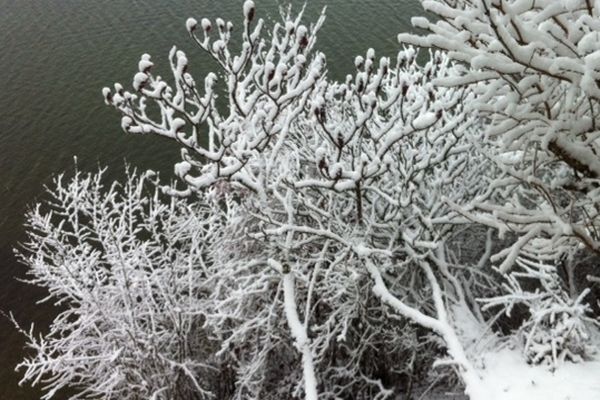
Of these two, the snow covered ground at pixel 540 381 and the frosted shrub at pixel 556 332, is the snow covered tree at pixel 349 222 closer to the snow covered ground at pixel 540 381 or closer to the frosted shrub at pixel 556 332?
the frosted shrub at pixel 556 332

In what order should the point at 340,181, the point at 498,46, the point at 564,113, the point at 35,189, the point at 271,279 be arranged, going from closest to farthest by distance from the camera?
1. the point at 498,46
2. the point at 564,113
3. the point at 340,181
4. the point at 271,279
5. the point at 35,189

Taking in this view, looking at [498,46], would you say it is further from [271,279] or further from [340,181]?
[271,279]

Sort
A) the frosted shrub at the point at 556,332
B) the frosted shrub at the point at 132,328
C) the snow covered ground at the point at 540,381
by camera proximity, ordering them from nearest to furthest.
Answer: the snow covered ground at the point at 540,381 < the frosted shrub at the point at 556,332 < the frosted shrub at the point at 132,328

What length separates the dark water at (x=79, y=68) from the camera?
58.4 ft

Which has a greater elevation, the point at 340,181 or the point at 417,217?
the point at 340,181

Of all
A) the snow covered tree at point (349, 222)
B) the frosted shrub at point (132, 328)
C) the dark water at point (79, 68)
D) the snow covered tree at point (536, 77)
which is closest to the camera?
the snow covered tree at point (536, 77)

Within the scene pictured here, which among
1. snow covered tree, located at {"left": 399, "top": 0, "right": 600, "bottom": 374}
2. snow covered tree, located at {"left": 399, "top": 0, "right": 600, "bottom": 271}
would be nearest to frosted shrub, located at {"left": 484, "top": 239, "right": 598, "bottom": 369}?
snow covered tree, located at {"left": 399, "top": 0, "right": 600, "bottom": 374}

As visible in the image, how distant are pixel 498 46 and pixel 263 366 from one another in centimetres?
567

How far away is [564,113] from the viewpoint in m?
5.00

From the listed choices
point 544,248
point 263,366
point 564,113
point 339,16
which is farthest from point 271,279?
point 339,16

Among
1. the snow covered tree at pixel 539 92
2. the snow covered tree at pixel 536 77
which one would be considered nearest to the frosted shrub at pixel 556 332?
the snow covered tree at pixel 539 92

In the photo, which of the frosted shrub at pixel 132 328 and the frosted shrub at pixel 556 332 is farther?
the frosted shrub at pixel 132 328

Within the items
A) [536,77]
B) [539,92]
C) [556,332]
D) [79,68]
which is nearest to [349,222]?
[556,332]

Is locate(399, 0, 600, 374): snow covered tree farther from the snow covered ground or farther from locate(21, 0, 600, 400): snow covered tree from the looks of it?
the snow covered ground
